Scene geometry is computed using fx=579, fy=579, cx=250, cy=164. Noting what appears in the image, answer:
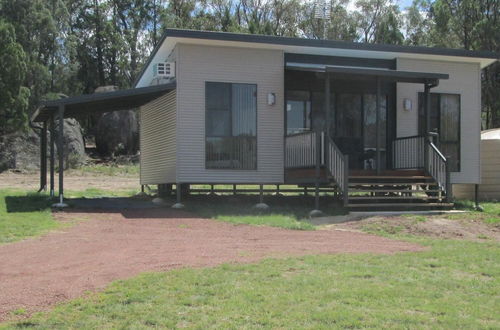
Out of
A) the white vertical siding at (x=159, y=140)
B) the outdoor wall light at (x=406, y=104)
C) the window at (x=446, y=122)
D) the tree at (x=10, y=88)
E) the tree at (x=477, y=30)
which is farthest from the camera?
the tree at (x=477, y=30)

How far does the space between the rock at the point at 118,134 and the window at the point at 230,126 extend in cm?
1641

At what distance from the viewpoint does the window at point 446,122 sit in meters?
16.5

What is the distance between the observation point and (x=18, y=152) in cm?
2530

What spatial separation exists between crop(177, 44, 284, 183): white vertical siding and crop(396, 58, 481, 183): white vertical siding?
12.4 ft

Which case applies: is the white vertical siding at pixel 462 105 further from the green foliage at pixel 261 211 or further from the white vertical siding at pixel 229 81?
the white vertical siding at pixel 229 81

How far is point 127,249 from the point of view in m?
8.05

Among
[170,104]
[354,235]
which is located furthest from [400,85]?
[354,235]

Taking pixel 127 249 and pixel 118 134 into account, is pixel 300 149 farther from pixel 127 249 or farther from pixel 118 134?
Answer: pixel 118 134

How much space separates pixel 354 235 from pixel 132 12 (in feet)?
117

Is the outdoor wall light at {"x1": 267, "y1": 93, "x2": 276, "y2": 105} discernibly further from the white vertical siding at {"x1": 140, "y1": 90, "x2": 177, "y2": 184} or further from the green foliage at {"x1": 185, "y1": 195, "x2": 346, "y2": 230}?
the green foliage at {"x1": 185, "y1": 195, "x2": 346, "y2": 230}

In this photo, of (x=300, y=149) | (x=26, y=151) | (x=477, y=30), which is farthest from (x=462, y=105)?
(x=26, y=151)

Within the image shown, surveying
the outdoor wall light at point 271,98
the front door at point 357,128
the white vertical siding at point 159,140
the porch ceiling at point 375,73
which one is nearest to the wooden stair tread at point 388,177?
the front door at point 357,128

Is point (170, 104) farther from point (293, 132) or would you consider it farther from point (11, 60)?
point (11, 60)

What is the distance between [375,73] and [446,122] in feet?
13.4
